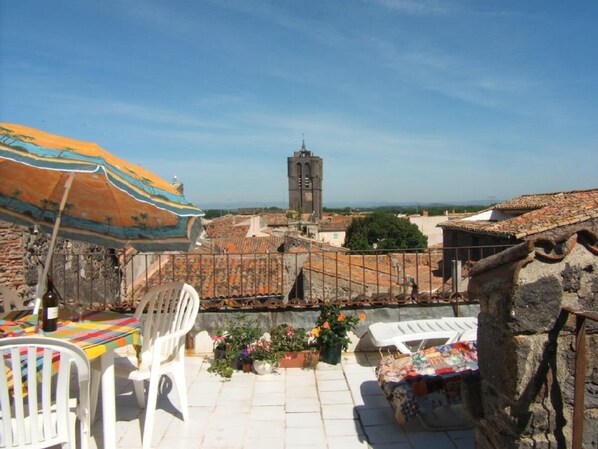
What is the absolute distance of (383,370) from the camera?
4.15 metres

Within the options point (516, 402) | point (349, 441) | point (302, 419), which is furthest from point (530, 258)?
point (302, 419)

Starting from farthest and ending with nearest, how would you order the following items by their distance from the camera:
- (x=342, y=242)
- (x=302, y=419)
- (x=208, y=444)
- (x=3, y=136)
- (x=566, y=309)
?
(x=342, y=242), (x=302, y=419), (x=208, y=444), (x=3, y=136), (x=566, y=309)

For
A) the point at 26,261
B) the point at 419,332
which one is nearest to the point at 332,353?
the point at 419,332

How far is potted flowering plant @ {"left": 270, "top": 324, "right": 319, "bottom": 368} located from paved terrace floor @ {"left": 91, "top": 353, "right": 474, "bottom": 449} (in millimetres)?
103

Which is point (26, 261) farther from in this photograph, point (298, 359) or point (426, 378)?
point (426, 378)

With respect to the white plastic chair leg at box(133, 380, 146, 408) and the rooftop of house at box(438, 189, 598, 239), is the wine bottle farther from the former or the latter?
the rooftop of house at box(438, 189, 598, 239)

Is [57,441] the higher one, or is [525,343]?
[525,343]


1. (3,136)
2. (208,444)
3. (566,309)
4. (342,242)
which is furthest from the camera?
(342,242)

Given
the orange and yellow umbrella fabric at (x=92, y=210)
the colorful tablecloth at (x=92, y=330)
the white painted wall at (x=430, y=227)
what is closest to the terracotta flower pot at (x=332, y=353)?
the orange and yellow umbrella fabric at (x=92, y=210)

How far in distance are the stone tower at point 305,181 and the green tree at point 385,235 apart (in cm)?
4311

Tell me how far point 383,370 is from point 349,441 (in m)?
0.72

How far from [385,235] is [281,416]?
1797 inches

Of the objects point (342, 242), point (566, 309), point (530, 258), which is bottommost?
point (342, 242)

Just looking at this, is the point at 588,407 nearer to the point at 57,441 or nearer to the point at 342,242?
the point at 57,441
